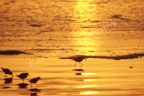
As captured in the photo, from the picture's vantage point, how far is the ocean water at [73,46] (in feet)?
56.1

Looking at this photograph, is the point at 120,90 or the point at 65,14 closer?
the point at 120,90

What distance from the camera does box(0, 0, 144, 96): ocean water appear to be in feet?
56.1

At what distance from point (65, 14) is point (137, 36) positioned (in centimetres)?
920

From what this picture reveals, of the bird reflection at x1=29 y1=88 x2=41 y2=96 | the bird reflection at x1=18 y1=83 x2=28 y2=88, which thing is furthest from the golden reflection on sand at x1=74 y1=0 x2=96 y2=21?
the bird reflection at x1=29 y1=88 x2=41 y2=96

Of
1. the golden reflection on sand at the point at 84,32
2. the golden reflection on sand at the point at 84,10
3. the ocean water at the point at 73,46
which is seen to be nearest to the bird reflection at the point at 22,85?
the ocean water at the point at 73,46

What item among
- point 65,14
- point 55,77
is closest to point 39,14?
point 65,14

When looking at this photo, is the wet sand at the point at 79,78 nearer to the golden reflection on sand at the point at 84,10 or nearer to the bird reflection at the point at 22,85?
the bird reflection at the point at 22,85

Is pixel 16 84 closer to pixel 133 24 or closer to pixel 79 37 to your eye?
pixel 79 37

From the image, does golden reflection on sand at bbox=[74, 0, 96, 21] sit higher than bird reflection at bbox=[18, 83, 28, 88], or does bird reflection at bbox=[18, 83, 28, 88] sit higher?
golden reflection on sand at bbox=[74, 0, 96, 21]

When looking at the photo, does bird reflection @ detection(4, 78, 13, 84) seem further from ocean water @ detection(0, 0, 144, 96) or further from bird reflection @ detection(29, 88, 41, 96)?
bird reflection @ detection(29, 88, 41, 96)

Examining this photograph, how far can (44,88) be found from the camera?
55.0 feet

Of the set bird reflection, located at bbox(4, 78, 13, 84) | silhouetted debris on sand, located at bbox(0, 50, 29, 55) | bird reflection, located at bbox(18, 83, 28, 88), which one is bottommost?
bird reflection, located at bbox(18, 83, 28, 88)

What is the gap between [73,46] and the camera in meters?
28.5

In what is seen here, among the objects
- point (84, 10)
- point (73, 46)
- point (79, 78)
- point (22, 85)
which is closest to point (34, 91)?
point (22, 85)
